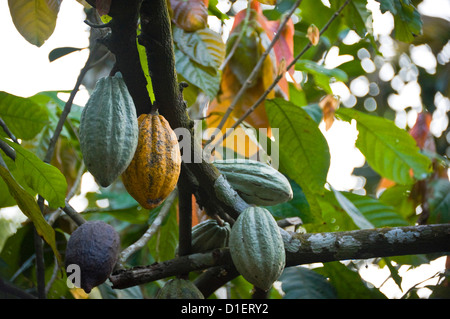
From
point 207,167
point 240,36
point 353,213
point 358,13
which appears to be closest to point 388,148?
point 353,213

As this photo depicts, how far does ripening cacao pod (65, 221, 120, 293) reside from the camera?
2.60 feet

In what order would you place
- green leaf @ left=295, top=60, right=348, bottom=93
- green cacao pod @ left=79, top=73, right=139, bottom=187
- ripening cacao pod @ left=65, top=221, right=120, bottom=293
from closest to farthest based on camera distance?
green cacao pod @ left=79, top=73, right=139, bottom=187, ripening cacao pod @ left=65, top=221, right=120, bottom=293, green leaf @ left=295, top=60, right=348, bottom=93

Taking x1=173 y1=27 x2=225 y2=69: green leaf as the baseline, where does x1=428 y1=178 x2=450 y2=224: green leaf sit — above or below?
below

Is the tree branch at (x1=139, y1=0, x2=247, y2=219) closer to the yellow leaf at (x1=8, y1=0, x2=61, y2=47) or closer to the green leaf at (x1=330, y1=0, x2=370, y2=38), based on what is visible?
the yellow leaf at (x1=8, y1=0, x2=61, y2=47)

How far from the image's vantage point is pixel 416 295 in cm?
141

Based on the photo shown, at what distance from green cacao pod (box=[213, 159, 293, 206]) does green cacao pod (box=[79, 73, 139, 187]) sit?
31 cm

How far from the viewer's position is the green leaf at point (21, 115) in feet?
3.95

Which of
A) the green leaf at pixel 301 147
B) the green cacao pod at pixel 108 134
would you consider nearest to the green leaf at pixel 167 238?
the green leaf at pixel 301 147

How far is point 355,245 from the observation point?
37.3 inches

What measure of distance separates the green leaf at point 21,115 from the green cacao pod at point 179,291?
54 cm

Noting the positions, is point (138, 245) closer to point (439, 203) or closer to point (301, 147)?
point (301, 147)

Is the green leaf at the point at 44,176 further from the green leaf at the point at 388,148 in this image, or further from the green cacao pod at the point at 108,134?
the green leaf at the point at 388,148

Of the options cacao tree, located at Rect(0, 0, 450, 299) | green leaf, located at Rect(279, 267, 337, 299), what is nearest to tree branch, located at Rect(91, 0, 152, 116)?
cacao tree, located at Rect(0, 0, 450, 299)

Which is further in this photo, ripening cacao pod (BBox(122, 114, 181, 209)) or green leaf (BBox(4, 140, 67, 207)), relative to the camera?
green leaf (BBox(4, 140, 67, 207))
